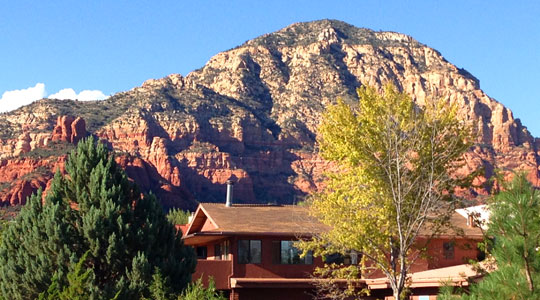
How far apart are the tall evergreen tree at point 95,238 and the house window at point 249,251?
6.11 metres

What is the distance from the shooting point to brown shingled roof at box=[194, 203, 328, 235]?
123ft

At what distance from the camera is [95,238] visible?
1168 inches

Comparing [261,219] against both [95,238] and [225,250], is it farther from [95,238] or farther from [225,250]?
[95,238]

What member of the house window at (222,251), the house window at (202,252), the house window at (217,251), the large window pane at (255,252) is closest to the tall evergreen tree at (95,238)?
the large window pane at (255,252)

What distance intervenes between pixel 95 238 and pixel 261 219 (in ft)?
39.0

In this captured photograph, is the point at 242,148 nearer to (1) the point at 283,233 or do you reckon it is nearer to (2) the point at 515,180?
(1) the point at 283,233

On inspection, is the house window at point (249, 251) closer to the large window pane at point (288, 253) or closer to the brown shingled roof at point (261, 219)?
the brown shingled roof at point (261, 219)

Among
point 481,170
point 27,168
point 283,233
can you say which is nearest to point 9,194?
point 27,168

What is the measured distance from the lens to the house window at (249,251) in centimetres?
3791

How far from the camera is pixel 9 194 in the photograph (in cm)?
13712

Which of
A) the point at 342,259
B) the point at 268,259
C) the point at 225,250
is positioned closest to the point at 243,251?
the point at 268,259

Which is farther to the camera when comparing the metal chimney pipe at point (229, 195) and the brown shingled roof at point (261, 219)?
the metal chimney pipe at point (229, 195)

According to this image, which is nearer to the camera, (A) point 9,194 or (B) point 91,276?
(B) point 91,276

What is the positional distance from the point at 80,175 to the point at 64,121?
12345 centimetres
